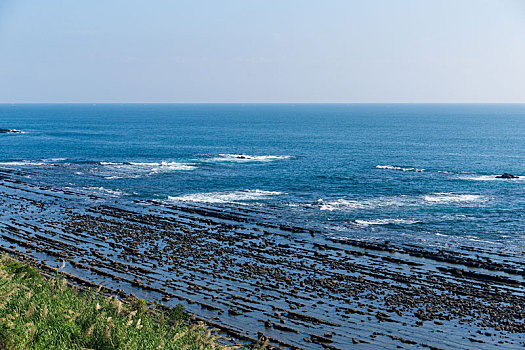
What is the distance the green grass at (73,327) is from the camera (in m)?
23.3

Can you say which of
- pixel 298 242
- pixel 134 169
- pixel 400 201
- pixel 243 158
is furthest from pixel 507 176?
pixel 134 169

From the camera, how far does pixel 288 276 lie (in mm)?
47469

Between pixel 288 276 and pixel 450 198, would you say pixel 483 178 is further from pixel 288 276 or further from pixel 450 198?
pixel 288 276

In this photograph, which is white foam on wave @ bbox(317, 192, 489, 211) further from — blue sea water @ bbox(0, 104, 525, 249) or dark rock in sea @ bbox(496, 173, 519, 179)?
dark rock in sea @ bbox(496, 173, 519, 179)

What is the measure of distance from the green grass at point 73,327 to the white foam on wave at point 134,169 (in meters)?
76.9

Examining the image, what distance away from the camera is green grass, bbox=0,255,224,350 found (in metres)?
23.3

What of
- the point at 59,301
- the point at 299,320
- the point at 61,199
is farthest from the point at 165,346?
the point at 61,199

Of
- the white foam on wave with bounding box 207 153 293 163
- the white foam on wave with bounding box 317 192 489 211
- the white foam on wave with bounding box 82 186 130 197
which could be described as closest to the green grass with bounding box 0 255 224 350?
the white foam on wave with bounding box 317 192 489 211

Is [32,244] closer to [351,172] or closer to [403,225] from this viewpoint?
[403,225]

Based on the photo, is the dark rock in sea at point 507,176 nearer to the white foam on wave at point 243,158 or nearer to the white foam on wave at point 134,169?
the white foam on wave at point 243,158

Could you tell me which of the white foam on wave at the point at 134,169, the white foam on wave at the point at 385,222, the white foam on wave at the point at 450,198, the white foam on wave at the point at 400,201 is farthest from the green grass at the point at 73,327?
the white foam on wave at the point at 134,169

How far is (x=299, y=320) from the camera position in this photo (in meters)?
38.2

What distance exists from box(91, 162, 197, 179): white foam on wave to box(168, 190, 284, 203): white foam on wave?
2558cm

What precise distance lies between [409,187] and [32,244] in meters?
66.6
